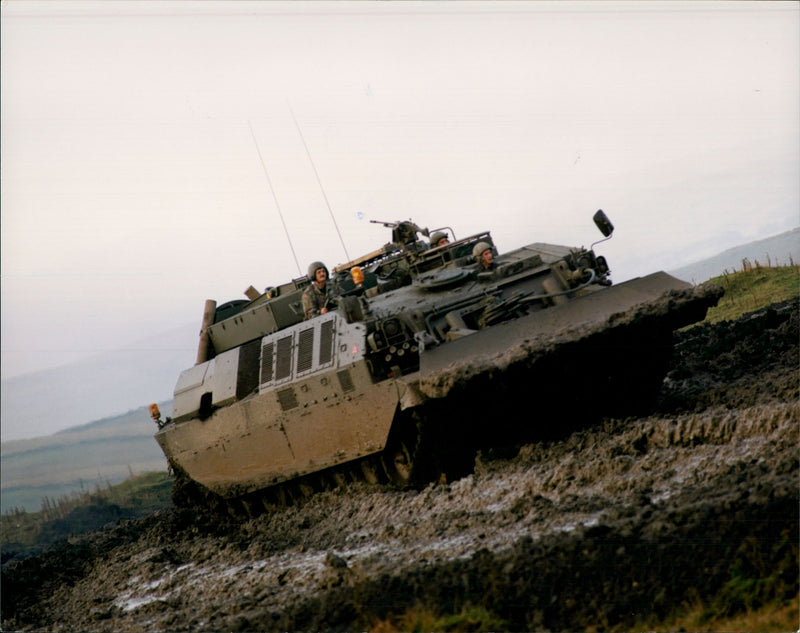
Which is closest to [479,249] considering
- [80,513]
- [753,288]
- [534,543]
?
[534,543]

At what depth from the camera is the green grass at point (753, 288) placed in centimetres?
2177

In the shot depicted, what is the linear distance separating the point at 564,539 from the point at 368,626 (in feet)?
5.52

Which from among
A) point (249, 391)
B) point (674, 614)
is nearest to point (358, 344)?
point (249, 391)

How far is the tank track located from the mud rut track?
0.19 m

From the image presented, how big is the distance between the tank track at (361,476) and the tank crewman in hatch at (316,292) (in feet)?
7.71

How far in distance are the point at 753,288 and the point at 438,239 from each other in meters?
10.1

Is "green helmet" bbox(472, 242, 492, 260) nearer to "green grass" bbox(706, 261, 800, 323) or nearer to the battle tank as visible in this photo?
the battle tank

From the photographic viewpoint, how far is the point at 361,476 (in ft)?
42.3

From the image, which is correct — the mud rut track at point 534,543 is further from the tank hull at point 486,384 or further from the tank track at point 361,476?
the tank hull at point 486,384

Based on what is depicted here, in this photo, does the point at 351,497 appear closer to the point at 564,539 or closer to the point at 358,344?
the point at 358,344

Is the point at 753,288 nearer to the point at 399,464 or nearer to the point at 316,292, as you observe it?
the point at 316,292

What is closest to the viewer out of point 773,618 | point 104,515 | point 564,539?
point 773,618

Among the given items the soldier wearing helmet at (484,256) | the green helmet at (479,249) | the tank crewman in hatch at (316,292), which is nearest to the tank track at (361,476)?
the tank crewman in hatch at (316,292)

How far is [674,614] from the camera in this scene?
21.2 ft
